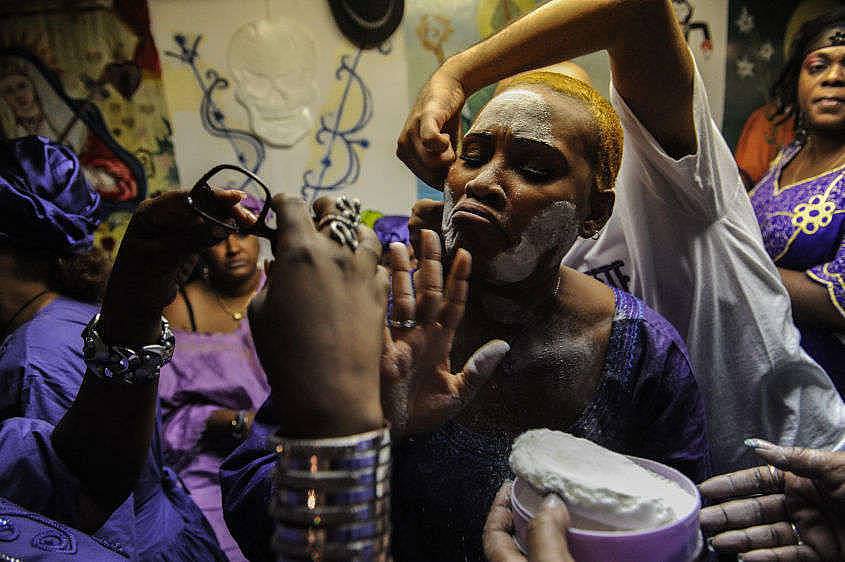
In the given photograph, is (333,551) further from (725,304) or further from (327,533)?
(725,304)

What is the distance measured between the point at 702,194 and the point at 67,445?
1.02 m

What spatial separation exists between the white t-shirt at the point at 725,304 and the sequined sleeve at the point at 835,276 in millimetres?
260

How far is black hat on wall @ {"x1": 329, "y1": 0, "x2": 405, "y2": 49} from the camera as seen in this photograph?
1.98 m

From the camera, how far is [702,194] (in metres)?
1.00

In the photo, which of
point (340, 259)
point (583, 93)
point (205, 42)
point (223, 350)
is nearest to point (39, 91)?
point (205, 42)

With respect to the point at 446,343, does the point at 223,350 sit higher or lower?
lower

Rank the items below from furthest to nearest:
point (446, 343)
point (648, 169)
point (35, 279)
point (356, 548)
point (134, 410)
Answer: point (35, 279) → point (648, 169) → point (134, 410) → point (446, 343) → point (356, 548)

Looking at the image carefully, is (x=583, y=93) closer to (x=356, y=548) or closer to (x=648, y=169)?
(x=648, y=169)

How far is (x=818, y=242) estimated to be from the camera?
1.34m

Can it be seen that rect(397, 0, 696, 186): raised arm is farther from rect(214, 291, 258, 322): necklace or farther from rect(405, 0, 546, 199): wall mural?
rect(214, 291, 258, 322): necklace

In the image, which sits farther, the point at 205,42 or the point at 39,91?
the point at 39,91

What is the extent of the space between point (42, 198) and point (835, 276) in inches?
63.6

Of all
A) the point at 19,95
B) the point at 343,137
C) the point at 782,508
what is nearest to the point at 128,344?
the point at 782,508

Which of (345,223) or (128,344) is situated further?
(128,344)
